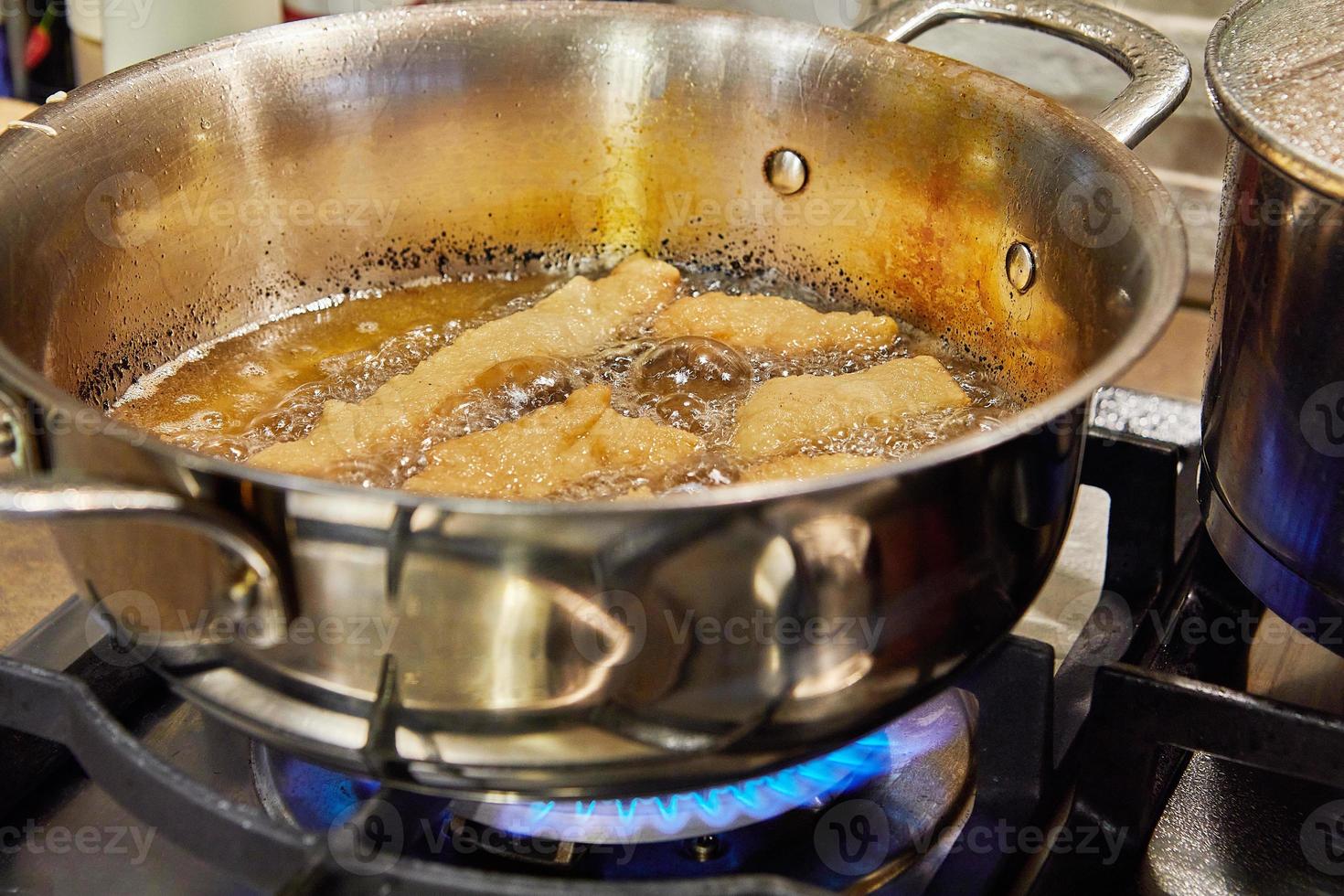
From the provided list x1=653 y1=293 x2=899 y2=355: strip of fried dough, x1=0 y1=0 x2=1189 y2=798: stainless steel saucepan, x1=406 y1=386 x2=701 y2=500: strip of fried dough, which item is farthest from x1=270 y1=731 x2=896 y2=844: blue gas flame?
x1=653 y1=293 x2=899 y2=355: strip of fried dough

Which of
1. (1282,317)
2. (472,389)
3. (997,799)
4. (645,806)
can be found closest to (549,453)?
(472,389)

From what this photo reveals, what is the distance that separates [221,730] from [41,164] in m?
0.41

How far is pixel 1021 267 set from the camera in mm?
1017

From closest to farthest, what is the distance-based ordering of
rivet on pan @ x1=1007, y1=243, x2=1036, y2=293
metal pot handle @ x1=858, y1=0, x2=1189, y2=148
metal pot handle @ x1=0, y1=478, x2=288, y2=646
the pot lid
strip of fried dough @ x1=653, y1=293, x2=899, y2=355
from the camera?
metal pot handle @ x1=0, y1=478, x2=288, y2=646 → the pot lid → metal pot handle @ x1=858, y1=0, x2=1189, y2=148 → rivet on pan @ x1=1007, y1=243, x2=1036, y2=293 → strip of fried dough @ x1=653, y1=293, x2=899, y2=355

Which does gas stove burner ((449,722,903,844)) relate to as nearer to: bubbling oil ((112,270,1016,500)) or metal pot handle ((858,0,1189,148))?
bubbling oil ((112,270,1016,500))

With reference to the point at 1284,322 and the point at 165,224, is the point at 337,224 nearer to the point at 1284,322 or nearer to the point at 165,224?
the point at 165,224

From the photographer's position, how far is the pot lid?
2.24ft

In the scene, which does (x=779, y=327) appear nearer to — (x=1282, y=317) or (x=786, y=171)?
(x=786, y=171)

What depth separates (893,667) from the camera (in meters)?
0.66

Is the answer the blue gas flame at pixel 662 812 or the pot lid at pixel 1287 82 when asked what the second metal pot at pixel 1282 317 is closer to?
the pot lid at pixel 1287 82

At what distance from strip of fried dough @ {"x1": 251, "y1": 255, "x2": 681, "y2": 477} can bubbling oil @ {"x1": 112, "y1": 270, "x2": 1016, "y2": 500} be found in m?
0.01

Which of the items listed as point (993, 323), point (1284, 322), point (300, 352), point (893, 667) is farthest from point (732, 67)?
point (893, 667)

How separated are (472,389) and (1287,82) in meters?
0.62

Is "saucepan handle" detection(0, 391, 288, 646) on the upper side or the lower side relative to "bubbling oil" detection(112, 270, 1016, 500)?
upper
